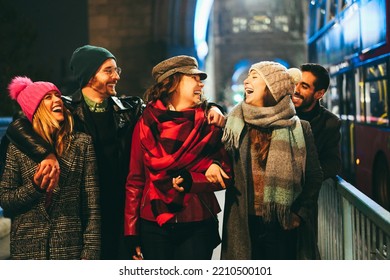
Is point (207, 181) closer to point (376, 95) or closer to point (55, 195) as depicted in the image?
point (55, 195)

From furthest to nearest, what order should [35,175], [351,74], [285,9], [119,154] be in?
[285,9] < [351,74] < [119,154] < [35,175]

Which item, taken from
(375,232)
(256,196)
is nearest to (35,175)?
(256,196)

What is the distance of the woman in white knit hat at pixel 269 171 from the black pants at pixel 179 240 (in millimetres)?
95

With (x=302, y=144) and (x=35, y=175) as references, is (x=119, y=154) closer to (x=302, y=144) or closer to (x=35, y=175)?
(x=35, y=175)

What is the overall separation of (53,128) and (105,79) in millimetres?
495

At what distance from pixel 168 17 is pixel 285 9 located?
67.7m

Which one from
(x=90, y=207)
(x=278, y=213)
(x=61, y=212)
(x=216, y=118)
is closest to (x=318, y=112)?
(x=216, y=118)

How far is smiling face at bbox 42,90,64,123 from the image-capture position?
349 cm

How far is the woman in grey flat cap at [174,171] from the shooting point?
3482 millimetres

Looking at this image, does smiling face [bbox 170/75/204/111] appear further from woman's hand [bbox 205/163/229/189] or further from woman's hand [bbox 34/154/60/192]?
woman's hand [bbox 34/154/60/192]

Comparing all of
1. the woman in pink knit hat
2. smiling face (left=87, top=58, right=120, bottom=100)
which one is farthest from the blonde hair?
smiling face (left=87, top=58, right=120, bottom=100)

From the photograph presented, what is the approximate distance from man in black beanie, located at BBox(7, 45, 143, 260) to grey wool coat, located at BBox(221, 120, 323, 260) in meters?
0.59
